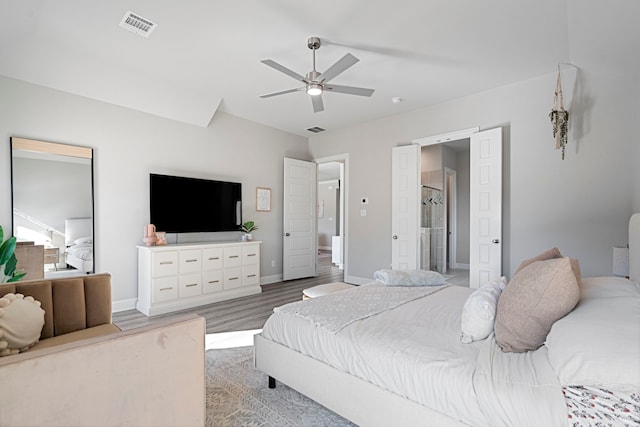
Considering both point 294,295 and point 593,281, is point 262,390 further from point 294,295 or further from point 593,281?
point 294,295

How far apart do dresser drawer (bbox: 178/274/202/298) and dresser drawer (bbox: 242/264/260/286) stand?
71cm

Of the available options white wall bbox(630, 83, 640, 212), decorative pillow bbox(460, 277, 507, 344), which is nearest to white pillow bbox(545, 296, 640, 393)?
decorative pillow bbox(460, 277, 507, 344)

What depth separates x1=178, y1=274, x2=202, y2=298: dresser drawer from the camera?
404 centimetres

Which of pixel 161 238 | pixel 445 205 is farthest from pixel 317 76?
pixel 445 205

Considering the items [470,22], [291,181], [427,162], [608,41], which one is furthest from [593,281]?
[427,162]

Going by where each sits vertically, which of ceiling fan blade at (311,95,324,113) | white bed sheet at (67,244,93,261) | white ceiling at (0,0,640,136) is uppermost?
white ceiling at (0,0,640,136)

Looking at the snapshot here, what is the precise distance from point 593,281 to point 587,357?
1.03 m

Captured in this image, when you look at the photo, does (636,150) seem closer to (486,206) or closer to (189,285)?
(486,206)

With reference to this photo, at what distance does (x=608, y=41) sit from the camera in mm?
2453

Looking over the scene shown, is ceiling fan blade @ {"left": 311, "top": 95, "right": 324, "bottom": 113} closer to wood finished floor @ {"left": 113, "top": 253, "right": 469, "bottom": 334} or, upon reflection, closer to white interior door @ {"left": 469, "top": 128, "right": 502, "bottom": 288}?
white interior door @ {"left": 469, "top": 128, "right": 502, "bottom": 288}

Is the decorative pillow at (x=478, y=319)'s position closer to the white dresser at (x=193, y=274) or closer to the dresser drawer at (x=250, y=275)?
the white dresser at (x=193, y=274)

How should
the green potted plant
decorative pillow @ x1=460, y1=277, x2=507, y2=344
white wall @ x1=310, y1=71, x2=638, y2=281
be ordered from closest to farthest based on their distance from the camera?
decorative pillow @ x1=460, y1=277, x2=507, y2=344, the green potted plant, white wall @ x1=310, y1=71, x2=638, y2=281

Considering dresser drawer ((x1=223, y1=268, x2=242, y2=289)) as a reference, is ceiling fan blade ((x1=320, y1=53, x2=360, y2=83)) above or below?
above

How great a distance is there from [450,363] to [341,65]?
2320 mm
